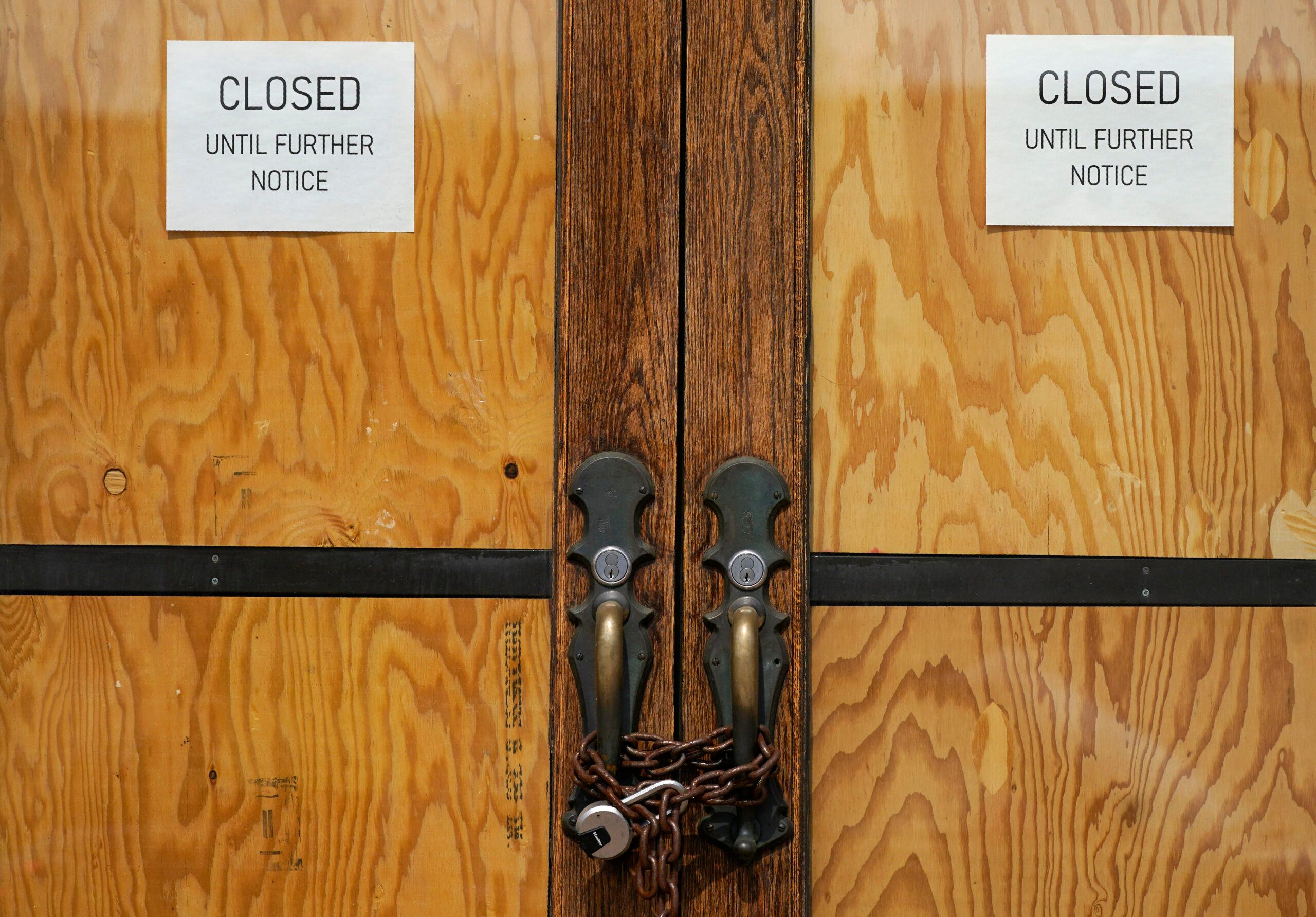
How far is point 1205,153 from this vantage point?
2.42ft

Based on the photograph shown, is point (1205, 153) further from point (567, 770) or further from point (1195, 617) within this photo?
point (567, 770)

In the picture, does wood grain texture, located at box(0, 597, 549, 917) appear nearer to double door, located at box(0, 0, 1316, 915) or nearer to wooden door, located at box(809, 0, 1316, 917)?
double door, located at box(0, 0, 1316, 915)

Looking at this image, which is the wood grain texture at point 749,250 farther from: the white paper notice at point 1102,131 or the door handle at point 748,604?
the white paper notice at point 1102,131

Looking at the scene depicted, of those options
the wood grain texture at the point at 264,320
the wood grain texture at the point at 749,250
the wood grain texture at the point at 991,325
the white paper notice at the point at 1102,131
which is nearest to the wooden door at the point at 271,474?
the wood grain texture at the point at 264,320

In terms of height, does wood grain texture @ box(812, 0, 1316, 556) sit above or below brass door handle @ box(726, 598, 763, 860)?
above

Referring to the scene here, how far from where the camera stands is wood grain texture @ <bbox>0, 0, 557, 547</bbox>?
736 millimetres

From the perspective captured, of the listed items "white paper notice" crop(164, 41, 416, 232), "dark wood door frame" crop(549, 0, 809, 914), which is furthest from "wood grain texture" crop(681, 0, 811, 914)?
"white paper notice" crop(164, 41, 416, 232)

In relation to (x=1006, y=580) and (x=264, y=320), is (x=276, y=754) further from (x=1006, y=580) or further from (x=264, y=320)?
(x=1006, y=580)

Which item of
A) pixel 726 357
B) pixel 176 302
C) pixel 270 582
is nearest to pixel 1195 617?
pixel 726 357

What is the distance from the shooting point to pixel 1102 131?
0.73m

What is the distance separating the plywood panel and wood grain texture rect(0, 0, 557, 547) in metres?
0.30

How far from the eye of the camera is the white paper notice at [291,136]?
2.41ft

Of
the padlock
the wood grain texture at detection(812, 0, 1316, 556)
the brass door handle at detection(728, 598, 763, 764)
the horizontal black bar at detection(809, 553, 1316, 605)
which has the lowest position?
the padlock

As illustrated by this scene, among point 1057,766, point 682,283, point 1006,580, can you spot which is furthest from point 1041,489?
point 682,283
